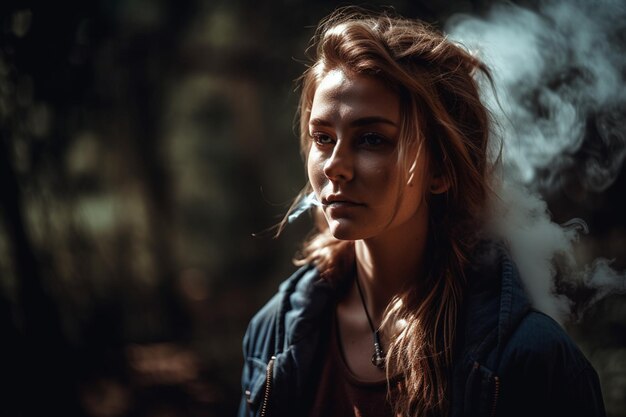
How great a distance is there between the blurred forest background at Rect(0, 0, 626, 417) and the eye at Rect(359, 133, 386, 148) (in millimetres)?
1128

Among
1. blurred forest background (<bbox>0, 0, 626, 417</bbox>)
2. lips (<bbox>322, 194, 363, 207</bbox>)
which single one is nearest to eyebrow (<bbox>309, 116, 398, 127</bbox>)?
lips (<bbox>322, 194, 363, 207</bbox>)

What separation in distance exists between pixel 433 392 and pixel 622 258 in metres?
1.43

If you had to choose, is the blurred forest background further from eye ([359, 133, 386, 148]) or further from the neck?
eye ([359, 133, 386, 148])

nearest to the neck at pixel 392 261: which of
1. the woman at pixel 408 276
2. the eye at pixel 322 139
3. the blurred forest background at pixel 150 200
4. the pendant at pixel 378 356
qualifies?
the woman at pixel 408 276

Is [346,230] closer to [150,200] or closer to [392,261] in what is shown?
[392,261]

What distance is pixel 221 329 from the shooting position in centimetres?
562

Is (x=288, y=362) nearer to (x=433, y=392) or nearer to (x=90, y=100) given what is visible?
(x=433, y=392)

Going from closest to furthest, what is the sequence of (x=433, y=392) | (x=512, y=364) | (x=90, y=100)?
1. (x=512, y=364)
2. (x=433, y=392)
3. (x=90, y=100)

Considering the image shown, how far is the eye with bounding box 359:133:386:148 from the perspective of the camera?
65.7 inches

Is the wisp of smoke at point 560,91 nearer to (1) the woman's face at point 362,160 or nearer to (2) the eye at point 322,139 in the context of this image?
(1) the woman's face at point 362,160

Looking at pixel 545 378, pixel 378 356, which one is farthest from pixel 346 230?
pixel 545 378

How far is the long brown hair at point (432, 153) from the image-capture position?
1.66 meters

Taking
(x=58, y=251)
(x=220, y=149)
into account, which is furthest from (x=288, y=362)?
(x=220, y=149)

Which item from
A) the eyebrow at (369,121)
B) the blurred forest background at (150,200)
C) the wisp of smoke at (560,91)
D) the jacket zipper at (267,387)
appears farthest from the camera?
the blurred forest background at (150,200)
